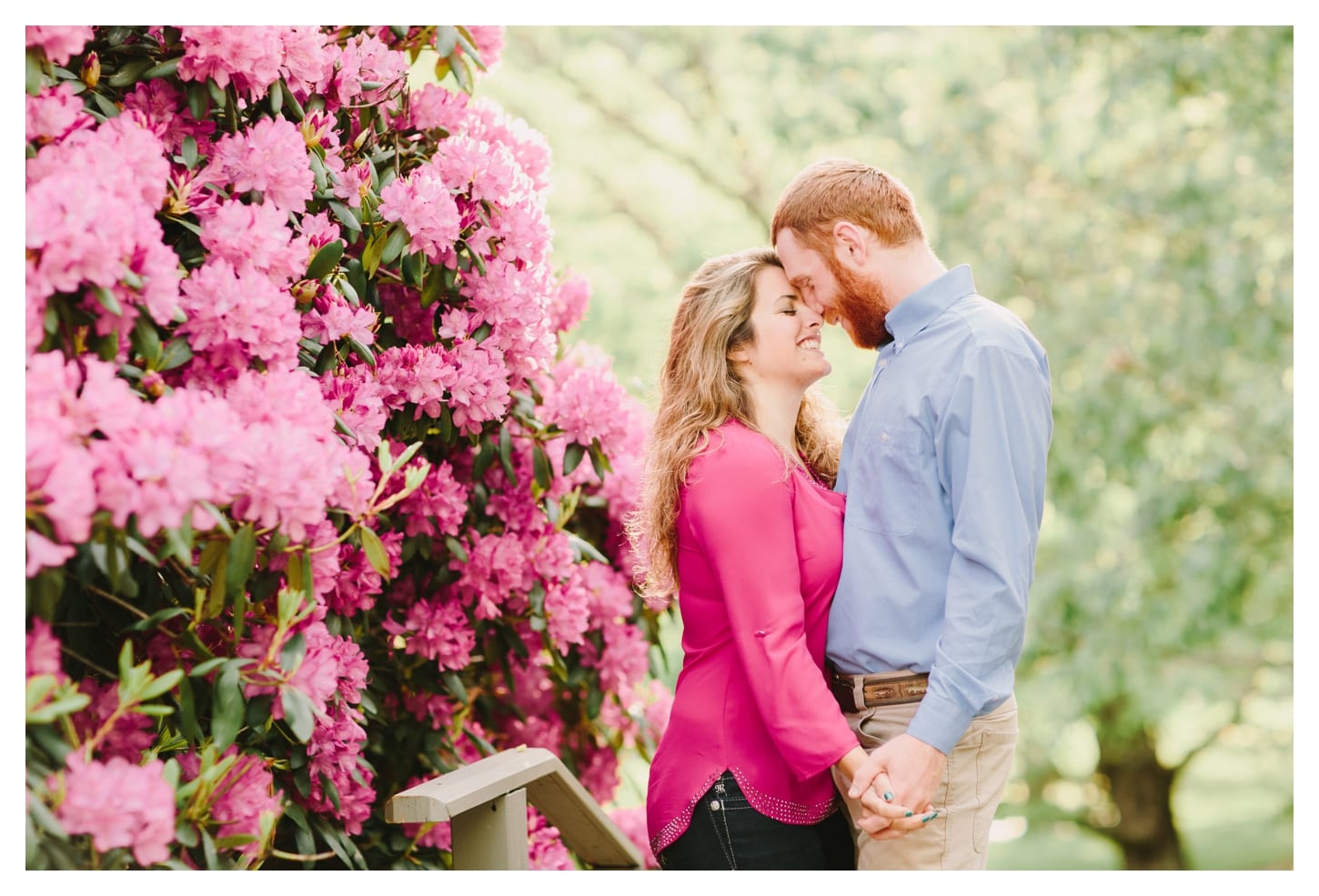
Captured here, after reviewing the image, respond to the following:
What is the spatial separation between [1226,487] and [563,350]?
3.80m

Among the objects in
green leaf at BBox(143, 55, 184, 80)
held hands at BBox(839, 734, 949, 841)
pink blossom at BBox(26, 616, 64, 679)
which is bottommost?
→ pink blossom at BBox(26, 616, 64, 679)

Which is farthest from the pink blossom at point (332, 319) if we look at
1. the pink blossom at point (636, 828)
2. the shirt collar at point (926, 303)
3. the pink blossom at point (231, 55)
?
the pink blossom at point (636, 828)

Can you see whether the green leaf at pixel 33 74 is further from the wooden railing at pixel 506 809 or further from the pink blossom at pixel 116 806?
the wooden railing at pixel 506 809

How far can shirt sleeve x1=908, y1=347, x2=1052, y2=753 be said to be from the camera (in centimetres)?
194

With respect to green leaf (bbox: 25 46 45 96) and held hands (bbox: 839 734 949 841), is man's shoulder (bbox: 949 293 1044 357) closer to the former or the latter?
held hands (bbox: 839 734 949 841)

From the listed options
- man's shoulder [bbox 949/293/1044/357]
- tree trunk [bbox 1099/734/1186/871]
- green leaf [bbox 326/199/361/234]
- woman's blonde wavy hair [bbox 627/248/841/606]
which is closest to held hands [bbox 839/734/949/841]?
woman's blonde wavy hair [bbox 627/248/841/606]

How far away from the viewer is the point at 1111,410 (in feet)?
17.9

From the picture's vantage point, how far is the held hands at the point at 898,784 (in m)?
1.94

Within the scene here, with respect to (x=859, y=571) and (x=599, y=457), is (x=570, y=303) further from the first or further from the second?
(x=859, y=571)

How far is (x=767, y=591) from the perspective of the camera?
6.64 feet

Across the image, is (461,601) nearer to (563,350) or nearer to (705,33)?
(563,350)

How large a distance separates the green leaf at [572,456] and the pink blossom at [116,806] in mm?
1145

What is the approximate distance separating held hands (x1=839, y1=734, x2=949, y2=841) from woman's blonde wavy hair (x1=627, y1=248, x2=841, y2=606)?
1.73 ft

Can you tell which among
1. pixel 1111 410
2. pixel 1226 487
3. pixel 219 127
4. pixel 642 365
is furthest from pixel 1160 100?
pixel 219 127
